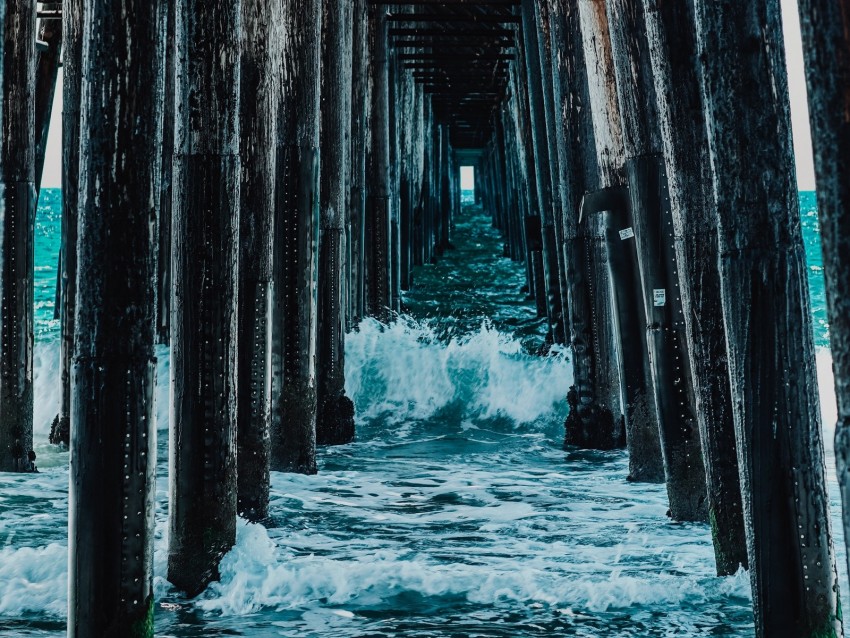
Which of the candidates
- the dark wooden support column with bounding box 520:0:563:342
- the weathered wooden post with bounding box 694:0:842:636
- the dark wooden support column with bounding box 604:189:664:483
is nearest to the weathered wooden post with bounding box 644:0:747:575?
the weathered wooden post with bounding box 694:0:842:636

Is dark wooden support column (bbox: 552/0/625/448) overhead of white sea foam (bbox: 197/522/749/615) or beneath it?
overhead

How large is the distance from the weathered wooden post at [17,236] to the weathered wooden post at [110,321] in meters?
3.42

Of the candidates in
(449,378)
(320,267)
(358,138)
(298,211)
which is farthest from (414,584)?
(358,138)

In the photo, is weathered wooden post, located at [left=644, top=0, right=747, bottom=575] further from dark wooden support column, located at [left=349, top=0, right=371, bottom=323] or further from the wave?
dark wooden support column, located at [left=349, top=0, right=371, bottom=323]

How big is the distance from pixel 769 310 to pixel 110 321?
5.81 ft

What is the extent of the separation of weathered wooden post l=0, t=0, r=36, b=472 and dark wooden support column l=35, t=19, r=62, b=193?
173 centimetres

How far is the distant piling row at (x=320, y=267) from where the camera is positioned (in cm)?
253

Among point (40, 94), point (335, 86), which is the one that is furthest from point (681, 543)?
point (40, 94)

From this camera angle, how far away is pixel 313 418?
5.74 metres

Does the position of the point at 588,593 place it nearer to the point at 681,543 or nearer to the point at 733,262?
the point at 681,543

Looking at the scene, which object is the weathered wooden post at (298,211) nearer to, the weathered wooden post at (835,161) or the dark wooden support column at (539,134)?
the dark wooden support column at (539,134)

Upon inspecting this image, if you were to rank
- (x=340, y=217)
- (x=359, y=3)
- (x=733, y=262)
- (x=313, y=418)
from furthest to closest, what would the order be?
(x=359, y=3) < (x=340, y=217) < (x=313, y=418) < (x=733, y=262)

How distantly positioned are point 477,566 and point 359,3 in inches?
259

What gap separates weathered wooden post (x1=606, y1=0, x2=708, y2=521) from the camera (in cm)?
415
